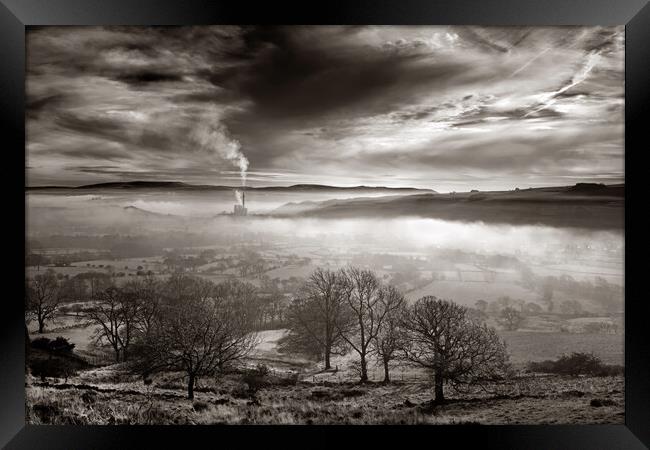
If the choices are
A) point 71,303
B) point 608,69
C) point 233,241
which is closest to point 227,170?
point 233,241

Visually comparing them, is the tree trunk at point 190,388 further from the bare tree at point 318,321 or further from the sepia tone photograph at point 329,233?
the bare tree at point 318,321

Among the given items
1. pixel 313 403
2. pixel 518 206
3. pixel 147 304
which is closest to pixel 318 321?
pixel 313 403

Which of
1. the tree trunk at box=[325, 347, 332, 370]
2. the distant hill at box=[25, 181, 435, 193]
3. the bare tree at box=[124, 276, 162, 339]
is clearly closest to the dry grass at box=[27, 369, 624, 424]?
the tree trunk at box=[325, 347, 332, 370]

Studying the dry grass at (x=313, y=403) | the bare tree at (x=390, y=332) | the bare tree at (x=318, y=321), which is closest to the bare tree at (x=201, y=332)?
the dry grass at (x=313, y=403)

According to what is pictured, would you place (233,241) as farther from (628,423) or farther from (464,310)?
(628,423)

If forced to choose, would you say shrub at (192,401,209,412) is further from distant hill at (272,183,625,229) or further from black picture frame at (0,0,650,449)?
distant hill at (272,183,625,229)
